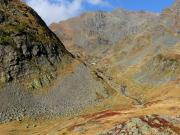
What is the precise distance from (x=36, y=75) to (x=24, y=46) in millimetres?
14272

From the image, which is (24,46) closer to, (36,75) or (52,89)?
(36,75)

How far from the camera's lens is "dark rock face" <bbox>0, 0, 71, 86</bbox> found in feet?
487

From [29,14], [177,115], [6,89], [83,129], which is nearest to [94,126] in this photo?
[83,129]

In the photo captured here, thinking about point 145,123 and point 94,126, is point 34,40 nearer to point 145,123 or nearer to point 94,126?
point 94,126

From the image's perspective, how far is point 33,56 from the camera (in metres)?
159

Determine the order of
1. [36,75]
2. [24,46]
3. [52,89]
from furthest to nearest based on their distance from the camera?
[24,46], [36,75], [52,89]

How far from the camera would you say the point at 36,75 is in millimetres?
150125

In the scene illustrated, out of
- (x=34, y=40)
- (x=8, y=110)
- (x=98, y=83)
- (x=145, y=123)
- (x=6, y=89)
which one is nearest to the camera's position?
(x=145, y=123)

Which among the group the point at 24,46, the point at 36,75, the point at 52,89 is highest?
the point at 24,46

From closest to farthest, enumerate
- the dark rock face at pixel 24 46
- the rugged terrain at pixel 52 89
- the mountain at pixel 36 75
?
the rugged terrain at pixel 52 89, the mountain at pixel 36 75, the dark rock face at pixel 24 46

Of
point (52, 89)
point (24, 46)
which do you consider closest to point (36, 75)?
point (52, 89)

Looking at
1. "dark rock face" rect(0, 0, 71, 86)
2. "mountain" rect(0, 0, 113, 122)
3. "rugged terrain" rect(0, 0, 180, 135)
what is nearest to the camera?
"rugged terrain" rect(0, 0, 180, 135)

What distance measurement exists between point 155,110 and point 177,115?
16542mm

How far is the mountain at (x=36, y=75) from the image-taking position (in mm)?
129375
